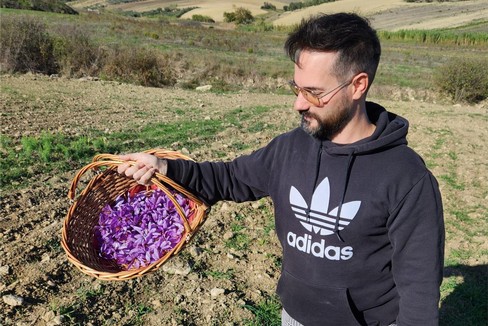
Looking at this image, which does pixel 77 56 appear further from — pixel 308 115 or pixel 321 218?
pixel 321 218

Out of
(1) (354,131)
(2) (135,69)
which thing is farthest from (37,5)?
(1) (354,131)

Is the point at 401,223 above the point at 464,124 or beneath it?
above

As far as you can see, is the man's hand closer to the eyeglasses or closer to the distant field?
the eyeglasses

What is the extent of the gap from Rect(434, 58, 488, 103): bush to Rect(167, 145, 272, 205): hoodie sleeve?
16.7 meters

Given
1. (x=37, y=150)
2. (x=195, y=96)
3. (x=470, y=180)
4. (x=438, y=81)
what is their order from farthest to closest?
1. (x=438, y=81)
2. (x=195, y=96)
3. (x=470, y=180)
4. (x=37, y=150)

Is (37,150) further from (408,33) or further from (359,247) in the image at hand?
(408,33)

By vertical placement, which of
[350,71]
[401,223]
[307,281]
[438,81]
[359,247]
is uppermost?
[350,71]

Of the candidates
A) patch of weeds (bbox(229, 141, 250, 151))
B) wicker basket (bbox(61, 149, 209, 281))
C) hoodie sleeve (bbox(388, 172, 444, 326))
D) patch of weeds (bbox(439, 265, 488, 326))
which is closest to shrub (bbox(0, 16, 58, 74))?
patch of weeds (bbox(229, 141, 250, 151))

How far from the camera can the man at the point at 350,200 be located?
1.66 metres

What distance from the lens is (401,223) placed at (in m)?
1.65

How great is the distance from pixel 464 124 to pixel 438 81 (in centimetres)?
788

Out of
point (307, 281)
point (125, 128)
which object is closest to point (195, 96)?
point (125, 128)

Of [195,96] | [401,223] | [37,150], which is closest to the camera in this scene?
[401,223]

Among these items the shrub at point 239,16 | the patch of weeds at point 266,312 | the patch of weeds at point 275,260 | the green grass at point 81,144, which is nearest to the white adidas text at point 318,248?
the patch of weeds at point 266,312
